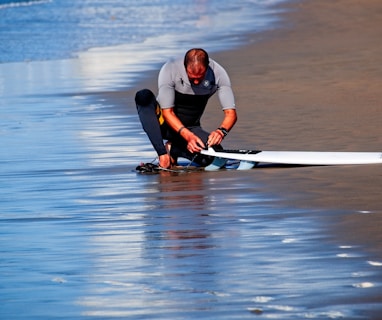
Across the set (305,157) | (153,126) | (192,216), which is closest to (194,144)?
(153,126)

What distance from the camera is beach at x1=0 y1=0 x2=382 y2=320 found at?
5.60m

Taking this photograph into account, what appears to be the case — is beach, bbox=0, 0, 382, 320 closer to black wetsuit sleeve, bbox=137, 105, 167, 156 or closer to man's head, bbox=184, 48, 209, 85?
black wetsuit sleeve, bbox=137, 105, 167, 156

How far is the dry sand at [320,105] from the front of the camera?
26.2ft

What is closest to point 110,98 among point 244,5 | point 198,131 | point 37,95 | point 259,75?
point 37,95

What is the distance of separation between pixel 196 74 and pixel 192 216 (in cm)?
201

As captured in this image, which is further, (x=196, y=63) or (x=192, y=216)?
(x=196, y=63)

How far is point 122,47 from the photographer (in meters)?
23.3

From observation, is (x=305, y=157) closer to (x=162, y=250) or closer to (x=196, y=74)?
(x=196, y=74)

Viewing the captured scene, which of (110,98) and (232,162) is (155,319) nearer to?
(232,162)

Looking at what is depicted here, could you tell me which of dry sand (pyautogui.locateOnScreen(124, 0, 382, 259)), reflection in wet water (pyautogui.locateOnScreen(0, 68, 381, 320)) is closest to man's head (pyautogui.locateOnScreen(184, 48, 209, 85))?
reflection in wet water (pyautogui.locateOnScreen(0, 68, 381, 320))

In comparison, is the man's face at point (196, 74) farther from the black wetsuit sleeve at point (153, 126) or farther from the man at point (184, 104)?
the black wetsuit sleeve at point (153, 126)

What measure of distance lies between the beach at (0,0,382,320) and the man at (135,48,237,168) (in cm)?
27

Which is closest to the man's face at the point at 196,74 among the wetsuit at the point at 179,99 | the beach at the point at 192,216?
the wetsuit at the point at 179,99

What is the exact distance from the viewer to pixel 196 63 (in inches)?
367
